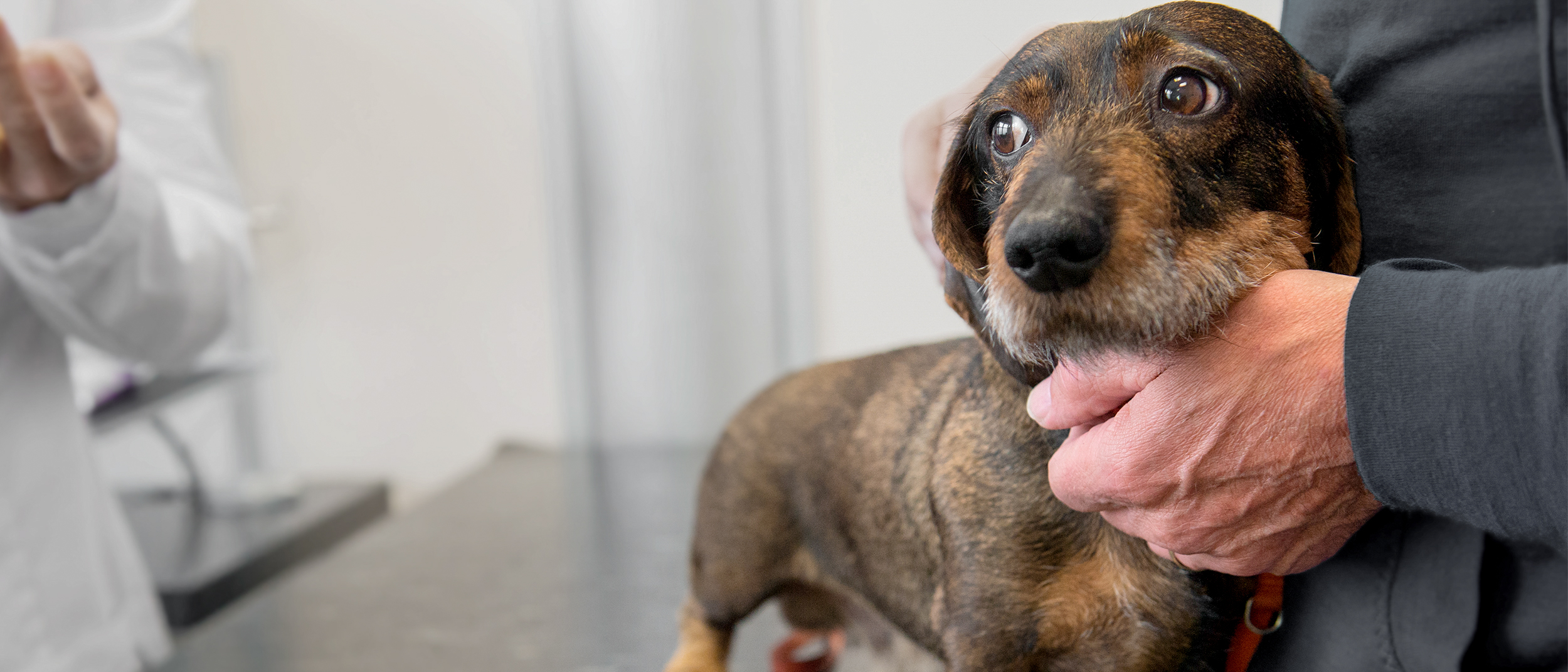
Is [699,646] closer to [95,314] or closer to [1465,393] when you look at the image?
[1465,393]

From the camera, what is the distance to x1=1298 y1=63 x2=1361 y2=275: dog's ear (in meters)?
0.47

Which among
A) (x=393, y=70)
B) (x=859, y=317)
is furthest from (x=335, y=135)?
(x=859, y=317)

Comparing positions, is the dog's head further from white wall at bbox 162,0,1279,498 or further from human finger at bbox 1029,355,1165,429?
white wall at bbox 162,0,1279,498

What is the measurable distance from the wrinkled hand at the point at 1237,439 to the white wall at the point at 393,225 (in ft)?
6.37

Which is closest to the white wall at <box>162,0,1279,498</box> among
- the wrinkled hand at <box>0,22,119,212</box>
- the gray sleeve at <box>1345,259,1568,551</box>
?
the wrinkled hand at <box>0,22,119,212</box>

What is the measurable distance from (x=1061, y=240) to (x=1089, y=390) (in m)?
0.14

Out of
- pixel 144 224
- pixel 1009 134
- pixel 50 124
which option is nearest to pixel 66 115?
pixel 50 124

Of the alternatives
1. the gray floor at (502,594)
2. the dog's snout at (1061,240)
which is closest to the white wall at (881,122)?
the dog's snout at (1061,240)

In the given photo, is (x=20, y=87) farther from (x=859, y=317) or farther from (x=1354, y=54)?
(x=1354, y=54)

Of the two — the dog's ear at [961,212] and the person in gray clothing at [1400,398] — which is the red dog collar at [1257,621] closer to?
the person in gray clothing at [1400,398]

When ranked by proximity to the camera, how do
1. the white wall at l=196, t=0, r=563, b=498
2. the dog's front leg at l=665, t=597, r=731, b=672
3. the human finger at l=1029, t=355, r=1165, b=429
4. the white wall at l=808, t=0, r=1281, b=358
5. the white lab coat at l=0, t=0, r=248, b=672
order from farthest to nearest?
the white wall at l=196, t=0, r=563, b=498 → the white lab coat at l=0, t=0, r=248, b=672 → the dog's front leg at l=665, t=597, r=731, b=672 → the white wall at l=808, t=0, r=1281, b=358 → the human finger at l=1029, t=355, r=1165, b=429

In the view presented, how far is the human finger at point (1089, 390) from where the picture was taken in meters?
0.48

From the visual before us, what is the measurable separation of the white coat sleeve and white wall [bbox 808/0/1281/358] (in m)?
0.84

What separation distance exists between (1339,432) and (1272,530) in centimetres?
7
